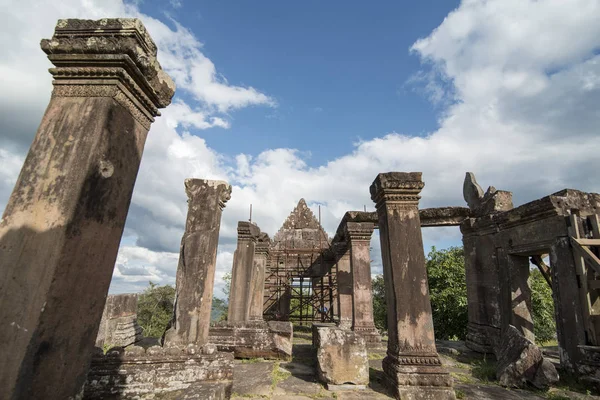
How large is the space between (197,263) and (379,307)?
18.4 metres

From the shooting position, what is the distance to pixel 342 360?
4.70m

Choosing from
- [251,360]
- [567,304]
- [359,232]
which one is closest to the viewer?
[567,304]

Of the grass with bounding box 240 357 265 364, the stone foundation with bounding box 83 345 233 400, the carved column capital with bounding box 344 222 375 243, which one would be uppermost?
the carved column capital with bounding box 344 222 375 243

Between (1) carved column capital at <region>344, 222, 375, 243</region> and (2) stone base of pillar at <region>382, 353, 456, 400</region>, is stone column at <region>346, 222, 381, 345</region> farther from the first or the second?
(2) stone base of pillar at <region>382, 353, 456, 400</region>

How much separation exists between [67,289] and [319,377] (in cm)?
425

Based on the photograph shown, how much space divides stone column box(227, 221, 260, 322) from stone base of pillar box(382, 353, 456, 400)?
215 inches

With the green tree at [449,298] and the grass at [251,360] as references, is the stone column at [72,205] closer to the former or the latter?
the grass at [251,360]

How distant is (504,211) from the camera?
25.9 ft

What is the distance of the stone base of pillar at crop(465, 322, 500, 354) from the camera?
7465 millimetres

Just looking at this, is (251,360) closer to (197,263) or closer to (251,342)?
(251,342)

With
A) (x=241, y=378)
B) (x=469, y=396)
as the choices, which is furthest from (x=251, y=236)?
(x=469, y=396)

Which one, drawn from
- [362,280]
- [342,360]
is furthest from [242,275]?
[342,360]

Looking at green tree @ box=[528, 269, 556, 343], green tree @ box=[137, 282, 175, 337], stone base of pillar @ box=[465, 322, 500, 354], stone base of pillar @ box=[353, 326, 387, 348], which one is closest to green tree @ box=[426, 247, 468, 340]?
Result: green tree @ box=[528, 269, 556, 343]

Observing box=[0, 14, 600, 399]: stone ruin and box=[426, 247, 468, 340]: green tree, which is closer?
box=[0, 14, 600, 399]: stone ruin
